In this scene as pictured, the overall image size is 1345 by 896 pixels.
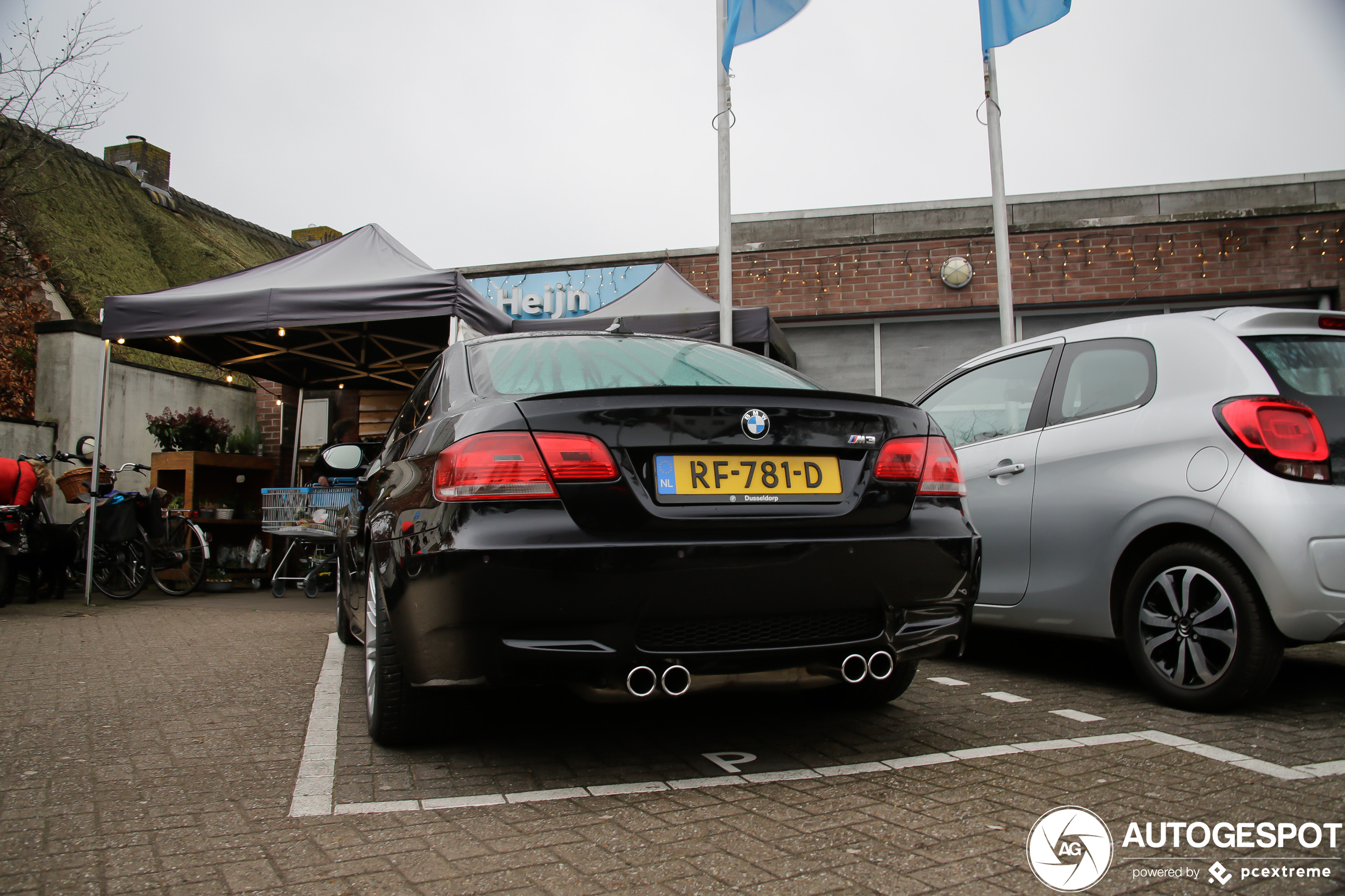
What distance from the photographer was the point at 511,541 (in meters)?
2.26

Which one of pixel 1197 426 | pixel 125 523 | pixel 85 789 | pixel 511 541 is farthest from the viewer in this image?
pixel 125 523

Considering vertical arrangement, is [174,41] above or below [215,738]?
above

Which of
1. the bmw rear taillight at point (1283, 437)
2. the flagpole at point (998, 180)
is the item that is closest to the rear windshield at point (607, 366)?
the bmw rear taillight at point (1283, 437)

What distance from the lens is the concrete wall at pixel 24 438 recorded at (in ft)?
35.4

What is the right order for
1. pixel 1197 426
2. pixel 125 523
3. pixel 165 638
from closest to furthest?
pixel 1197 426 < pixel 165 638 < pixel 125 523

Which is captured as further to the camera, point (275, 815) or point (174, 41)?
point (174, 41)

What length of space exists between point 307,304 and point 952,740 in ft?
20.4

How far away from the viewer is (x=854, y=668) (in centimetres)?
251

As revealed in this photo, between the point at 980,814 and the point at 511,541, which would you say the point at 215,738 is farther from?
the point at 980,814

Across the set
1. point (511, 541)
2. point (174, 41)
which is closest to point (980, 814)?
point (511, 541)

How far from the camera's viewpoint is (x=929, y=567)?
103 inches

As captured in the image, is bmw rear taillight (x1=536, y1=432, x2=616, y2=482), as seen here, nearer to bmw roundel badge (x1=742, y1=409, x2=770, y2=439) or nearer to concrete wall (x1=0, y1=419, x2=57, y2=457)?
bmw roundel badge (x1=742, y1=409, x2=770, y2=439)

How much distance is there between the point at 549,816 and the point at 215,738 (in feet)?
5.16

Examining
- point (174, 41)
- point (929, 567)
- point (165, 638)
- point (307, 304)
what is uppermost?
point (174, 41)
